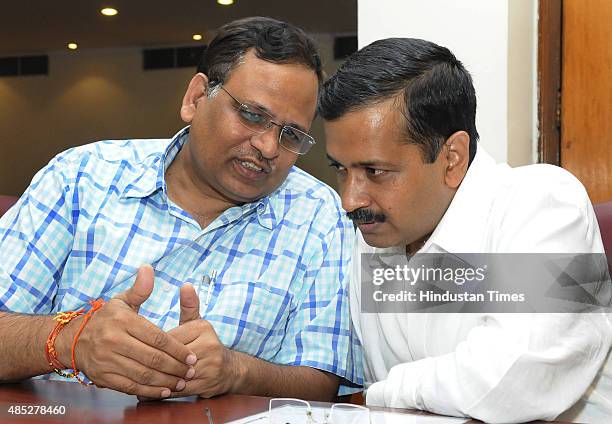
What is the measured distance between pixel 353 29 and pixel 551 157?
1.29 m

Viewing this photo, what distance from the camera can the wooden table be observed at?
1.06 meters

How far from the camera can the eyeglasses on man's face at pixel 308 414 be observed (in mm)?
1025

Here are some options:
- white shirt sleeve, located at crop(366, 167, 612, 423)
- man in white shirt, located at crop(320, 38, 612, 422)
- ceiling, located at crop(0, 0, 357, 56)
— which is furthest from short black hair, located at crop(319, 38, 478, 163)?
ceiling, located at crop(0, 0, 357, 56)

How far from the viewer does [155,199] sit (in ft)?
5.88

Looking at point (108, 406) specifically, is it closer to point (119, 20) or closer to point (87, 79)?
point (119, 20)

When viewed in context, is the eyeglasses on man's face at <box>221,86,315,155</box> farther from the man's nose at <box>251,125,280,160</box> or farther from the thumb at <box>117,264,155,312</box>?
the thumb at <box>117,264,155,312</box>

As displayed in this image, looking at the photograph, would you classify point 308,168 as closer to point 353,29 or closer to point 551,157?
point 353,29

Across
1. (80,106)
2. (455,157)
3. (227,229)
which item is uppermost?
(80,106)

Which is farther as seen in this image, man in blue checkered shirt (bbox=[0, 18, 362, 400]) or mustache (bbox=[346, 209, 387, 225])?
man in blue checkered shirt (bbox=[0, 18, 362, 400])

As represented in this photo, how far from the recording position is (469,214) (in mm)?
1410

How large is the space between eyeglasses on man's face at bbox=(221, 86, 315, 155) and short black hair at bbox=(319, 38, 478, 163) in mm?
289

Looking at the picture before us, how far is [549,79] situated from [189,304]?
1.60 m

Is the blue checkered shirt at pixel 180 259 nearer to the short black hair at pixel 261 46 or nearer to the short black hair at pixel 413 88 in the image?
the short black hair at pixel 261 46

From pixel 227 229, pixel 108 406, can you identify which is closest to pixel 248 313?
pixel 227 229
